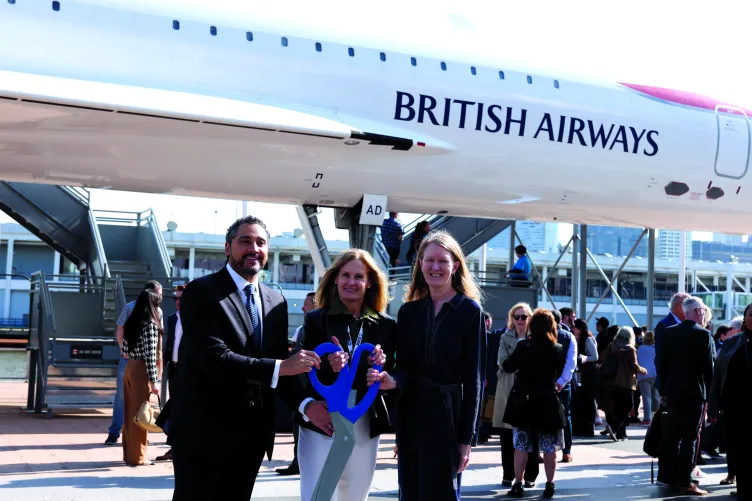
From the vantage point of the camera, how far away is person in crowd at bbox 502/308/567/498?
7969 mm

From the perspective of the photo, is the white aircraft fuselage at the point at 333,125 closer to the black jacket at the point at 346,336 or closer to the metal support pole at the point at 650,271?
the metal support pole at the point at 650,271

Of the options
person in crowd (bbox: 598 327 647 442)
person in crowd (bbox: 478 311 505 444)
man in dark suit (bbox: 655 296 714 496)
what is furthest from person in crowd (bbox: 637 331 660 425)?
man in dark suit (bbox: 655 296 714 496)

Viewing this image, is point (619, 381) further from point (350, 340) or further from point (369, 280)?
point (350, 340)

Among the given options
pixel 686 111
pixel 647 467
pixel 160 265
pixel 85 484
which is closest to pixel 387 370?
pixel 85 484

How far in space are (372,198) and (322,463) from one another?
8758mm

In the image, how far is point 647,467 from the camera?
10234mm

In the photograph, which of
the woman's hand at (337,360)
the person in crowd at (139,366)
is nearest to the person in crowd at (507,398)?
the person in crowd at (139,366)

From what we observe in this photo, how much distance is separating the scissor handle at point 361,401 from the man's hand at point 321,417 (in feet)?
0.33

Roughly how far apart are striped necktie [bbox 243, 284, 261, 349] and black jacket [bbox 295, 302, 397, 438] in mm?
334

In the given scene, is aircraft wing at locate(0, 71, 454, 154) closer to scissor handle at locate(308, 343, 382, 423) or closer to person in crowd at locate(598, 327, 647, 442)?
person in crowd at locate(598, 327, 647, 442)

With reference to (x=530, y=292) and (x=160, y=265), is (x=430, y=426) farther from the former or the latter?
(x=160, y=265)

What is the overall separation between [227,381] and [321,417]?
1.65 ft

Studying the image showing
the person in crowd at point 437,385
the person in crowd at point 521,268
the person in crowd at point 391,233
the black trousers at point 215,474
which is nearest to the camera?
the black trousers at point 215,474

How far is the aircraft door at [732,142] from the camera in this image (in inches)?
559
